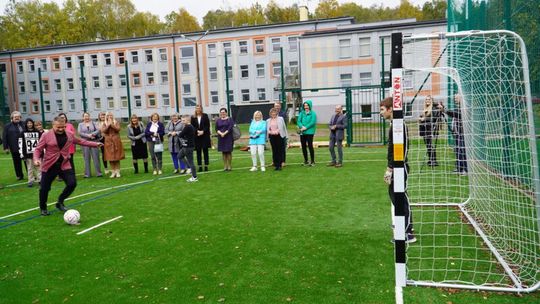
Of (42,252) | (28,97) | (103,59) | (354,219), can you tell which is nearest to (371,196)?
(354,219)

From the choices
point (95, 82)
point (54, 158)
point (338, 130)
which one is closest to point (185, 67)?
point (95, 82)

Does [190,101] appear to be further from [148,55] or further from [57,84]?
[148,55]

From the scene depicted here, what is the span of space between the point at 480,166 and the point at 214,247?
401 cm

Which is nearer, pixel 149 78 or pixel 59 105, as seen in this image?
pixel 59 105

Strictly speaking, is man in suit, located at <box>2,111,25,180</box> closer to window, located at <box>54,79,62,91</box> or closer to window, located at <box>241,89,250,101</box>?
window, located at <box>54,79,62,91</box>

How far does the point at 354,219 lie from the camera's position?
7.14 m

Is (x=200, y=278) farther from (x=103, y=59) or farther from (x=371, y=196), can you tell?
(x=103, y=59)

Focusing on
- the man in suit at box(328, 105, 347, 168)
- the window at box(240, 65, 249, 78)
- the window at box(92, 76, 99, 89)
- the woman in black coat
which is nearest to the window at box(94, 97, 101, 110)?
the window at box(92, 76, 99, 89)

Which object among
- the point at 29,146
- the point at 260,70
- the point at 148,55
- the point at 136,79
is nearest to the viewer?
the point at 29,146

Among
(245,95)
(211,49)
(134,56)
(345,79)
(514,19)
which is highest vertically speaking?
(211,49)

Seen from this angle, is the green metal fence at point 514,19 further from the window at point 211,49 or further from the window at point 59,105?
the window at point 211,49

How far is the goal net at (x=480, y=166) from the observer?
4.81 meters

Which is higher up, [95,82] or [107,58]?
[107,58]

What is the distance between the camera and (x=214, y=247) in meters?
6.06
